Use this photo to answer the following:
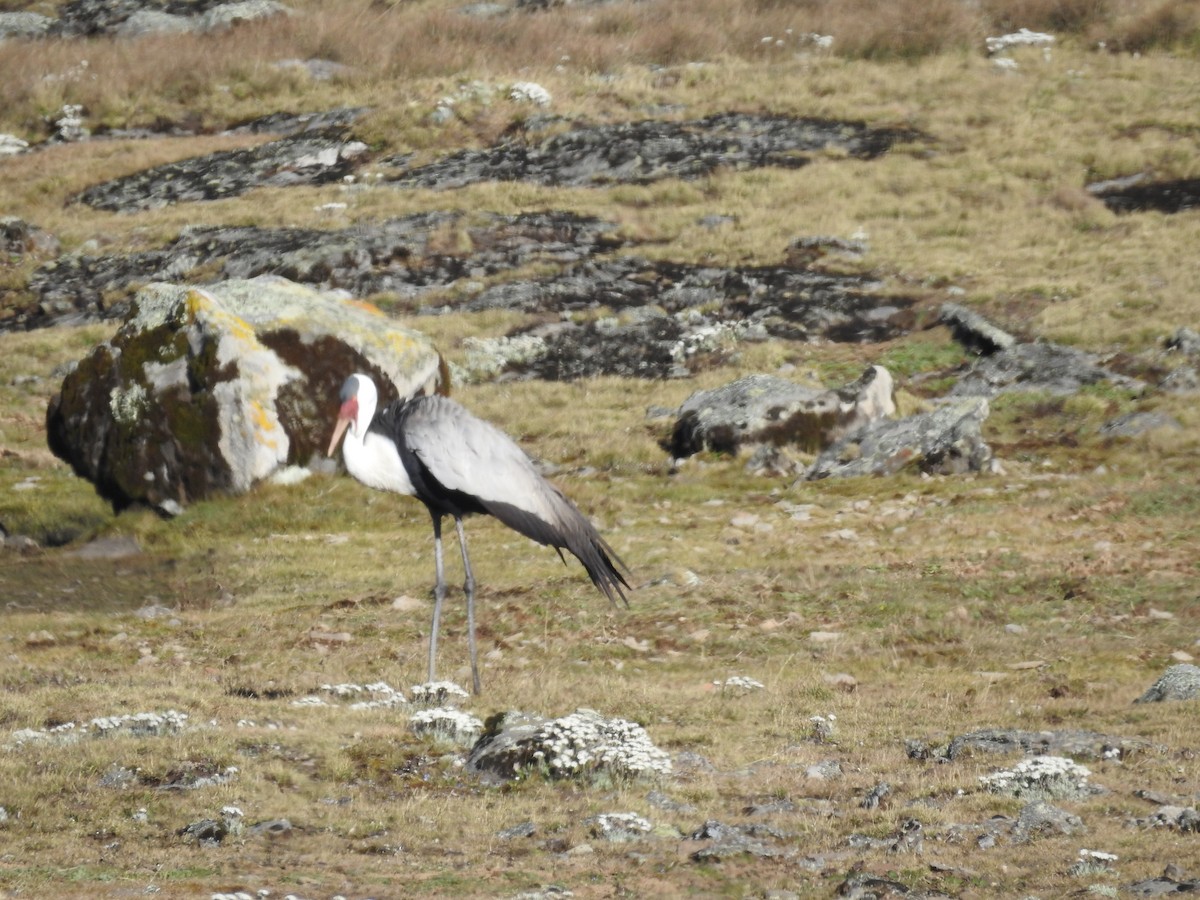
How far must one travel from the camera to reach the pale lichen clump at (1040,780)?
9.30 metres

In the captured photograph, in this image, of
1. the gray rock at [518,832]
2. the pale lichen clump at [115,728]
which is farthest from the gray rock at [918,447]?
the gray rock at [518,832]

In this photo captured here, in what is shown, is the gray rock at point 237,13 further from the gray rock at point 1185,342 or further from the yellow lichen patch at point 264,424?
the gray rock at point 1185,342

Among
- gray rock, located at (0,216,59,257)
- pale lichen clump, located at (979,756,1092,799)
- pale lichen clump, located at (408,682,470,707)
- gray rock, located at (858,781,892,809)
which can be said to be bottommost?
pale lichen clump, located at (408,682,470,707)

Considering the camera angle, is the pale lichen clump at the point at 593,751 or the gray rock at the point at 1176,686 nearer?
the pale lichen clump at the point at 593,751

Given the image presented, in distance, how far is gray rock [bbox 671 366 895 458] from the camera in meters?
24.1

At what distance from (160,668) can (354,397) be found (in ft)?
11.8

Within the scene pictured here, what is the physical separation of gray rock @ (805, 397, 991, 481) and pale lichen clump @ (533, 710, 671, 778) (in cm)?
1247

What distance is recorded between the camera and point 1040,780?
9.38 metres

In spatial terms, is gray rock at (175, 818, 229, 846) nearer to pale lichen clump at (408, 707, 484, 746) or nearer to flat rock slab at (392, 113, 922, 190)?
pale lichen clump at (408, 707, 484, 746)

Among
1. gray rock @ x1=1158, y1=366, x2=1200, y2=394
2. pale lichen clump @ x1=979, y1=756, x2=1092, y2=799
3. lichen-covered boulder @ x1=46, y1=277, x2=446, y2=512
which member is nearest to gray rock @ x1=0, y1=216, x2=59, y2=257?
lichen-covered boulder @ x1=46, y1=277, x2=446, y2=512

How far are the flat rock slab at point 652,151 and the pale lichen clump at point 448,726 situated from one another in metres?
30.2

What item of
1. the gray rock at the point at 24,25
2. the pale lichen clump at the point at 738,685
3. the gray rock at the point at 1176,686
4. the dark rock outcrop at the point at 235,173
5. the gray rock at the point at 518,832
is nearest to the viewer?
the gray rock at the point at 518,832

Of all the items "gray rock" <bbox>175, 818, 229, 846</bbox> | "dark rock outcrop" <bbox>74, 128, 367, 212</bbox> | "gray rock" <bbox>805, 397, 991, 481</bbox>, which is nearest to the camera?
"gray rock" <bbox>175, 818, 229, 846</bbox>

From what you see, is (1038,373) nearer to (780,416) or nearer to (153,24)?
(780,416)
